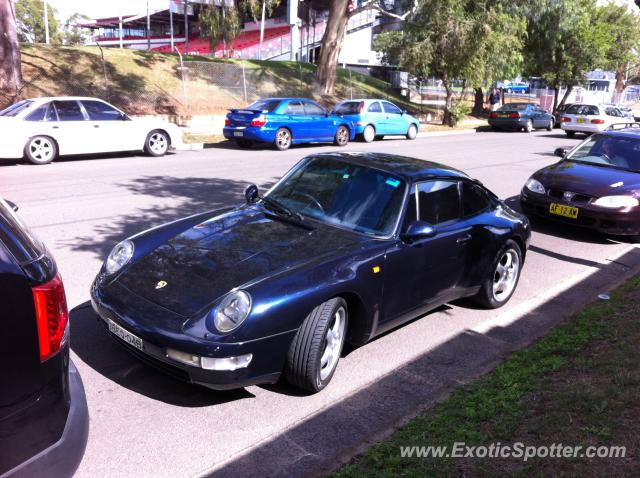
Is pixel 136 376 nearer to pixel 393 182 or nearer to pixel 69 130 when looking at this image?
pixel 393 182

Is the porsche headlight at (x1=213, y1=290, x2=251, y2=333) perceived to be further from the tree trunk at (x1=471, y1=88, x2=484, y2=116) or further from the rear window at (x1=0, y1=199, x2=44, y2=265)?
the tree trunk at (x1=471, y1=88, x2=484, y2=116)

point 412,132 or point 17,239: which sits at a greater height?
point 17,239

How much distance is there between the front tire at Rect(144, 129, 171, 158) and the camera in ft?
47.5

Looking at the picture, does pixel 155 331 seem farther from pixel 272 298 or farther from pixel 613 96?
pixel 613 96

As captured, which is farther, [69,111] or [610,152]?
[69,111]

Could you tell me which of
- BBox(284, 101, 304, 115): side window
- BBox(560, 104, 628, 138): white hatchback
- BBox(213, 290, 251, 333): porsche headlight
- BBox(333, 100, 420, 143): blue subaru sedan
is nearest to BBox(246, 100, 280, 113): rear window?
BBox(284, 101, 304, 115): side window

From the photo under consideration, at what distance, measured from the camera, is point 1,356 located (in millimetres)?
2090

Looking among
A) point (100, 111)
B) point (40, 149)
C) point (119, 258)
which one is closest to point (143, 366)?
point (119, 258)

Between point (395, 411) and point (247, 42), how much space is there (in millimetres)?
53541

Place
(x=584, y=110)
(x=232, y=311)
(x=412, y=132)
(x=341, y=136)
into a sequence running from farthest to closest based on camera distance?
(x=584, y=110) → (x=412, y=132) → (x=341, y=136) → (x=232, y=311)

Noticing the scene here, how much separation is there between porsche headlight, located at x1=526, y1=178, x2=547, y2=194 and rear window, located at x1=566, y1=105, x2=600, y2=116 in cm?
1935

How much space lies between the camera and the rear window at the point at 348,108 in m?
20.7

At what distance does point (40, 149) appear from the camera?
12.6 m

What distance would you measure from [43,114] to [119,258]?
10.0 m
